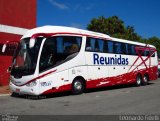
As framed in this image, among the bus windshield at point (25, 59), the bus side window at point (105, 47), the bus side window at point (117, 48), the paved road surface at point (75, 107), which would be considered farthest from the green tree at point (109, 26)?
the paved road surface at point (75, 107)

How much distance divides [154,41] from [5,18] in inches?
2313

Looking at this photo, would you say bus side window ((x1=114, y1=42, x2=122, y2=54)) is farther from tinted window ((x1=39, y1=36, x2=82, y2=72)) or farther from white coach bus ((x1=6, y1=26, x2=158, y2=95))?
tinted window ((x1=39, y1=36, x2=82, y2=72))

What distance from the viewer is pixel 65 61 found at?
49.3 ft

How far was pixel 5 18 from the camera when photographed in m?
19.9

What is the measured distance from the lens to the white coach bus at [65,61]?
13844mm

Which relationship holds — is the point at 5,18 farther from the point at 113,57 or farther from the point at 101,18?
the point at 101,18

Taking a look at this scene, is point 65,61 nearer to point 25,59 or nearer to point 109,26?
point 25,59

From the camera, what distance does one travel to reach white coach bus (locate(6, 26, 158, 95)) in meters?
13.8

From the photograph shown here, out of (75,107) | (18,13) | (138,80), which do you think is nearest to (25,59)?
(75,107)

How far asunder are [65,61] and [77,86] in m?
1.71

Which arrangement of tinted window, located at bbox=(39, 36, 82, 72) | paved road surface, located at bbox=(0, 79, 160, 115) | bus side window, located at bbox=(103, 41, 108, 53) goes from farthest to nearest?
bus side window, located at bbox=(103, 41, 108, 53)
tinted window, located at bbox=(39, 36, 82, 72)
paved road surface, located at bbox=(0, 79, 160, 115)

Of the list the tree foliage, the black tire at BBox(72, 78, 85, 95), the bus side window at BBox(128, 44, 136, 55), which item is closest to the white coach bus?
the black tire at BBox(72, 78, 85, 95)

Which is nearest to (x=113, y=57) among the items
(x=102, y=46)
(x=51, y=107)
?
(x=102, y=46)

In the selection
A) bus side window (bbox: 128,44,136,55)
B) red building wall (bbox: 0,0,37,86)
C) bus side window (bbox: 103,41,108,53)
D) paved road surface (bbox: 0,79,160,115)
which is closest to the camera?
paved road surface (bbox: 0,79,160,115)
